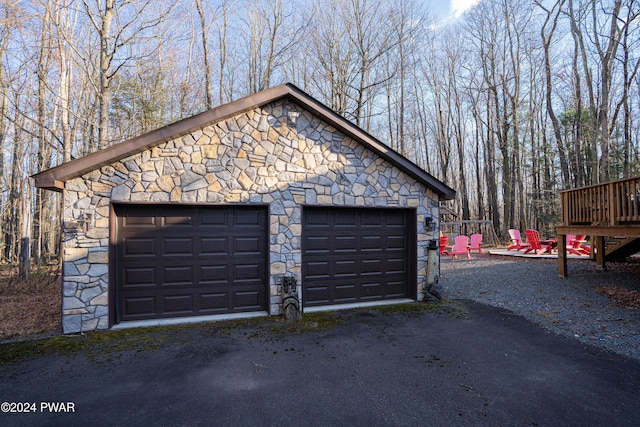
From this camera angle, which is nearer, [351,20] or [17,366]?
[17,366]

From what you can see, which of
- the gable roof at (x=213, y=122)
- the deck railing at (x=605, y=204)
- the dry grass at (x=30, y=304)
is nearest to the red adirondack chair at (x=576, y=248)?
the deck railing at (x=605, y=204)

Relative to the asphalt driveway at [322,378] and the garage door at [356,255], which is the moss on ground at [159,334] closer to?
the asphalt driveway at [322,378]

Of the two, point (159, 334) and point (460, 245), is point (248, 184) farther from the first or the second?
point (460, 245)

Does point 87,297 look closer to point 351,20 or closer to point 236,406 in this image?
point 236,406

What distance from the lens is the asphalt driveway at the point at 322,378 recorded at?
9.98ft

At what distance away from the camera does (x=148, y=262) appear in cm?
571

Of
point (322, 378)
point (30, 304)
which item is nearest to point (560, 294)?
point (322, 378)

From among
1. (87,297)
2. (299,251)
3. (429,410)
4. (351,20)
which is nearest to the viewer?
(429,410)

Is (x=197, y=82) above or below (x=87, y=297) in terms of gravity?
above

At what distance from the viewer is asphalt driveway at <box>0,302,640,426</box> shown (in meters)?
3.04

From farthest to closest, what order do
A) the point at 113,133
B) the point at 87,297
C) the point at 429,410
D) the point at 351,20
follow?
1. the point at 351,20
2. the point at 113,133
3. the point at 87,297
4. the point at 429,410

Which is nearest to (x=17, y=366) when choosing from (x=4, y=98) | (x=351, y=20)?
(x=4, y=98)

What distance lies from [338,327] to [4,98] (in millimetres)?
12195

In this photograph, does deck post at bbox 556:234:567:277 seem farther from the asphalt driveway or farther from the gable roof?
the asphalt driveway
